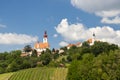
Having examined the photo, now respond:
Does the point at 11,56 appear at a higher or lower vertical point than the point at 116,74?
higher

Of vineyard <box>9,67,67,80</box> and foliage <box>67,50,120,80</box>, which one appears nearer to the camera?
foliage <box>67,50,120,80</box>

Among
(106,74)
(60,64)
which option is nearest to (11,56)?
(60,64)

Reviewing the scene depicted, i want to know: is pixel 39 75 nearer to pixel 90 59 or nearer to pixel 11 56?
pixel 90 59

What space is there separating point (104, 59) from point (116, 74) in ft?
22.4

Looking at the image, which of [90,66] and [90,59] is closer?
[90,66]

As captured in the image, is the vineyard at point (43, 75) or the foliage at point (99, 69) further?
the vineyard at point (43, 75)

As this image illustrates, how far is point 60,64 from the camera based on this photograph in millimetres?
159875

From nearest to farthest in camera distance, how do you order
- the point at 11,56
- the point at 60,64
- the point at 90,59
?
the point at 90,59
the point at 60,64
the point at 11,56

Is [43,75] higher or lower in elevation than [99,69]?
lower

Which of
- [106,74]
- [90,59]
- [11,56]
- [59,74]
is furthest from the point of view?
[11,56]

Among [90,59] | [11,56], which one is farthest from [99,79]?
[11,56]

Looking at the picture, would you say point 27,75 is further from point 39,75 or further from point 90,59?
point 90,59

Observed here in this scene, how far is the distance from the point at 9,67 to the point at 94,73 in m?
80.1

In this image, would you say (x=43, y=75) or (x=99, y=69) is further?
(x=43, y=75)
